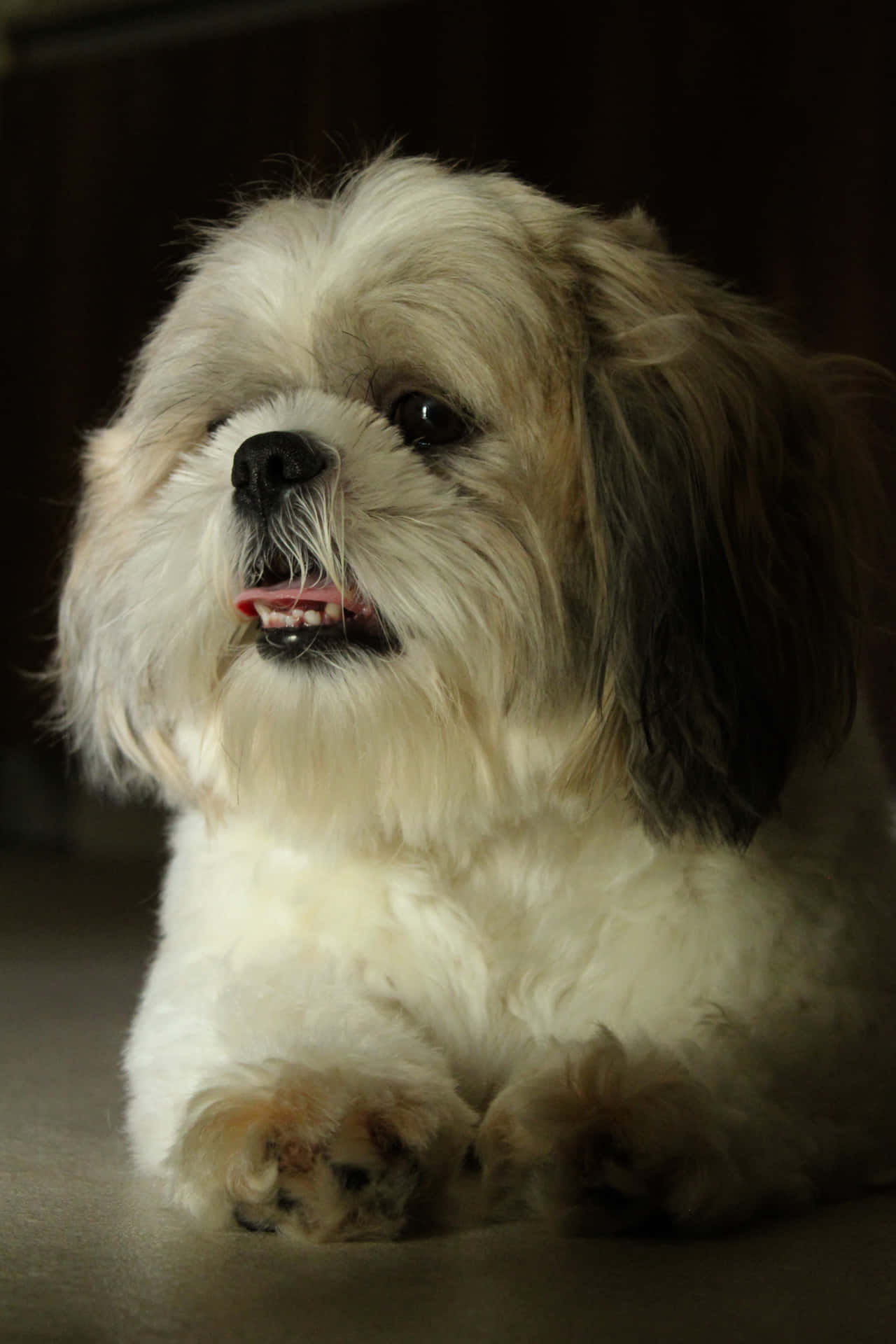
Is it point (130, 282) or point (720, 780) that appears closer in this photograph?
point (720, 780)

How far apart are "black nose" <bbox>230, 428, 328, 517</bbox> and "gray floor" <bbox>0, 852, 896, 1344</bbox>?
0.63 m

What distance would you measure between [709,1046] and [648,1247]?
0.69ft

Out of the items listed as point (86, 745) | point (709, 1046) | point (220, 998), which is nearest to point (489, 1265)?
point (709, 1046)

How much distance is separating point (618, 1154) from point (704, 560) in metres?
0.57

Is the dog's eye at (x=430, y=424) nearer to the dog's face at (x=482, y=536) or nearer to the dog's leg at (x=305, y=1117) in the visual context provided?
the dog's face at (x=482, y=536)

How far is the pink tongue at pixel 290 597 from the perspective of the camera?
4.73 ft

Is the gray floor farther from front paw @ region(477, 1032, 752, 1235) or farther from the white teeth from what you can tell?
the white teeth

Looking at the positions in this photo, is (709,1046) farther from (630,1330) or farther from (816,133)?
(816,133)

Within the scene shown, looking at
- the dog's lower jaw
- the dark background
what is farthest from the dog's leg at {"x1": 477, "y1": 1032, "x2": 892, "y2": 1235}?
the dark background

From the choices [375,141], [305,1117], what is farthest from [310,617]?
[375,141]

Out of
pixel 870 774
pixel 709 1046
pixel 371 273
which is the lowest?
pixel 709 1046

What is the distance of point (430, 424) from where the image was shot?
151cm

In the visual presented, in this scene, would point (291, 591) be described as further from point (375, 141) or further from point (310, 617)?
point (375, 141)

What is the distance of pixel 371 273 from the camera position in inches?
58.9
